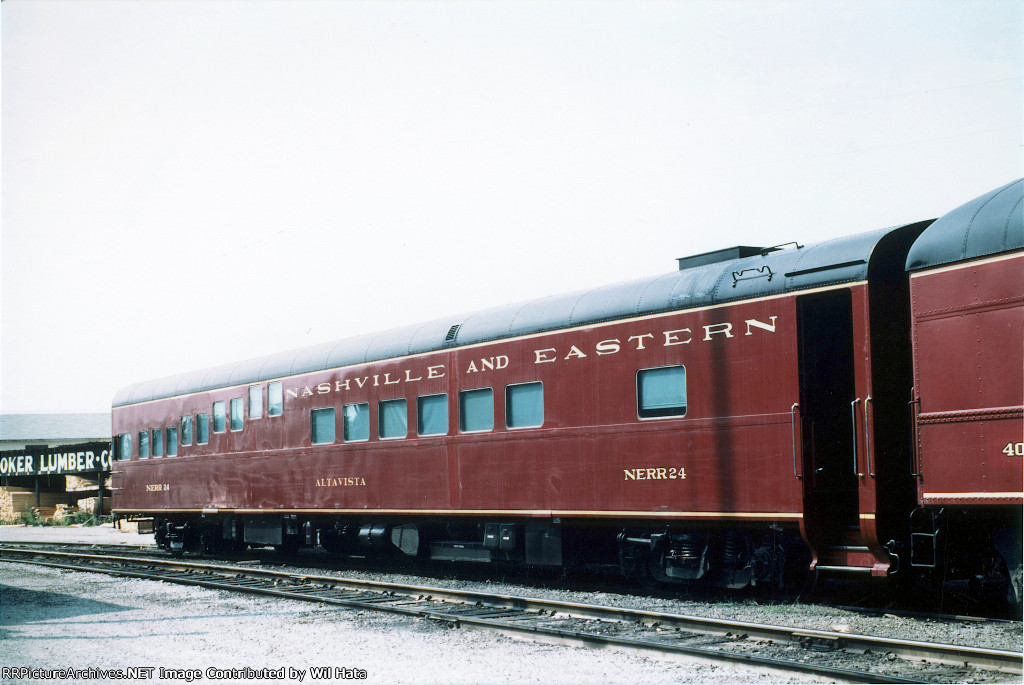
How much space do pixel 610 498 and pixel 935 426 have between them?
12.8 feet

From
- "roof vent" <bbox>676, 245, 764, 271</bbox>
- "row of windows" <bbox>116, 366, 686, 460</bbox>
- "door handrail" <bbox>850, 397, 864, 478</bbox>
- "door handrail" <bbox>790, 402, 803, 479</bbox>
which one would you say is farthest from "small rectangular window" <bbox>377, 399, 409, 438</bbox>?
"door handrail" <bbox>850, 397, 864, 478</bbox>

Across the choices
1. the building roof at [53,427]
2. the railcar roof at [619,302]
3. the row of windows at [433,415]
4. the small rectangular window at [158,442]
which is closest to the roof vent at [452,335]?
the railcar roof at [619,302]

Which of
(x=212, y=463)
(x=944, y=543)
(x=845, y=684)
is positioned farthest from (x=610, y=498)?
(x=212, y=463)

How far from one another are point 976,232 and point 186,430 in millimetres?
15440

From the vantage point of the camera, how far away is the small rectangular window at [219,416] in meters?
18.7

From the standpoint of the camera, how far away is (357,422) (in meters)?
15.5

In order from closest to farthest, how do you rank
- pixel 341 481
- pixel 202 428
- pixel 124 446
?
1. pixel 341 481
2. pixel 202 428
3. pixel 124 446

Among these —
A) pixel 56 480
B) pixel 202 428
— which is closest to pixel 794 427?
pixel 202 428

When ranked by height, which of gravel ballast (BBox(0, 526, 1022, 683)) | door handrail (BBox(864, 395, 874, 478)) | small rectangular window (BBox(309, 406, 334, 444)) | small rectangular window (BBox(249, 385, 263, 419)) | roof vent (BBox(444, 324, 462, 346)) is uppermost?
roof vent (BBox(444, 324, 462, 346))

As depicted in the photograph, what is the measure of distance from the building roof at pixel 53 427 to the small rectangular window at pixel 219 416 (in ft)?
150

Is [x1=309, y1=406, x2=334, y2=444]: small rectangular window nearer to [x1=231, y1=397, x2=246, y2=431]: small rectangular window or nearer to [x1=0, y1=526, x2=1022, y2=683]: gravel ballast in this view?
[x1=231, y1=397, x2=246, y2=431]: small rectangular window

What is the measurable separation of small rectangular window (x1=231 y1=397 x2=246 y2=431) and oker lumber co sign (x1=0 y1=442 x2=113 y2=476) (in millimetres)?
16033

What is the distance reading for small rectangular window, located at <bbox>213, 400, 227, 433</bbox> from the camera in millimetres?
18720

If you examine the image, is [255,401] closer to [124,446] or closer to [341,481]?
[341,481]
